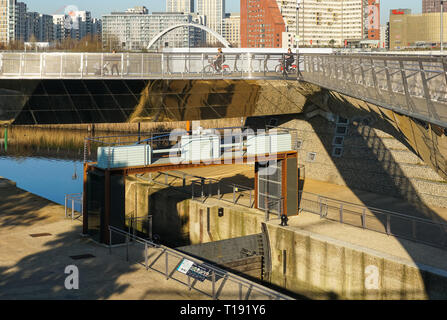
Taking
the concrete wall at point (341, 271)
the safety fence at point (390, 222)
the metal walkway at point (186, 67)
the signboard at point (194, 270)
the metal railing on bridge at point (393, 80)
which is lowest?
the concrete wall at point (341, 271)

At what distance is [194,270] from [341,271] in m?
7.31

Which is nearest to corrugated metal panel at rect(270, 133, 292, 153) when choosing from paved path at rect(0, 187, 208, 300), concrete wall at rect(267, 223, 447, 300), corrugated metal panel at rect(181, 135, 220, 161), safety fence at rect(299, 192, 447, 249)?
corrugated metal panel at rect(181, 135, 220, 161)

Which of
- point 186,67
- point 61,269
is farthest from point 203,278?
A: point 186,67

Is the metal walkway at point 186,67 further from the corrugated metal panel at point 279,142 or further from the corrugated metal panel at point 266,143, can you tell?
the corrugated metal panel at point 266,143

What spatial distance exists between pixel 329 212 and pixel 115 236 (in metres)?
10.1

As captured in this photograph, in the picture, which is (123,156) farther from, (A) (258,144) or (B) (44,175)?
(B) (44,175)

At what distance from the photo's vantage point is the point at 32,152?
67062 millimetres

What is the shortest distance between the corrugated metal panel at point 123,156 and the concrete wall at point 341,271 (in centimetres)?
631

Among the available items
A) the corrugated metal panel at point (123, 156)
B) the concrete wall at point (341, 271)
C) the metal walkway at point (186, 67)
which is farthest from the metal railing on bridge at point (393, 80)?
the corrugated metal panel at point (123, 156)

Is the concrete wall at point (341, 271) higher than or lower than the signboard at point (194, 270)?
lower

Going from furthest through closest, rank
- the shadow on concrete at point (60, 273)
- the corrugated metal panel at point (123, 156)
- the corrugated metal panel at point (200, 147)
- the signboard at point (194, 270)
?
the corrugated metal panel at point (200, 147), the corrugated metal panel at point (123, 156), the signboard at point (194, 270), the shadow on concrete at point (60, 273)

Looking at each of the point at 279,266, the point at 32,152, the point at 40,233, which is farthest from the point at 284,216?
the point at 32,152

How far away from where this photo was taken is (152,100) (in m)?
31.3

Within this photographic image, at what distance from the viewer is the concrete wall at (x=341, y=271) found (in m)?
18.4
